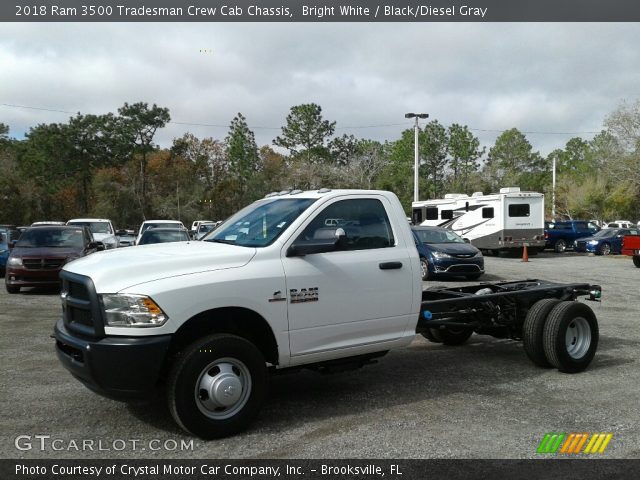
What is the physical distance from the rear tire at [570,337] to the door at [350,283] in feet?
6.29

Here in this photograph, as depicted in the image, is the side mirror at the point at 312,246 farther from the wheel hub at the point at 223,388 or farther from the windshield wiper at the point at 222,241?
the wheel hub at the point at 223,388

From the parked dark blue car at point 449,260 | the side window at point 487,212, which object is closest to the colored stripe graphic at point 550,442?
the parked dark blue car at point 449,260

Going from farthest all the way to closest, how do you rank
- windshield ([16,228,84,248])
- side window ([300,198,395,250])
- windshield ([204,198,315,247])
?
windshield ([16,228,84,248]) → side window ([300,198,395,250]) → windshield ([204,198,315,247])

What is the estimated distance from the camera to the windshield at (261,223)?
5.28 meters

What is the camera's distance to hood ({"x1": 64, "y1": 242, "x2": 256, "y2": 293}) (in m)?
4.47

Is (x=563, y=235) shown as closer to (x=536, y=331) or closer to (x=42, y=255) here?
(x=42, y=255)

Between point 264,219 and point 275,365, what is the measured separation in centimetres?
137

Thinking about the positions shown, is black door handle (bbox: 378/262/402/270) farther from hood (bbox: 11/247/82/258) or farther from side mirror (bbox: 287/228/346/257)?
hood (bbox: 11/247/82/258)

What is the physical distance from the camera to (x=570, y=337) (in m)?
6.83

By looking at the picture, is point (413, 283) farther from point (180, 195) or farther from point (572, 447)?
point (180, 195)

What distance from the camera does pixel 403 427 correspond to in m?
4.88

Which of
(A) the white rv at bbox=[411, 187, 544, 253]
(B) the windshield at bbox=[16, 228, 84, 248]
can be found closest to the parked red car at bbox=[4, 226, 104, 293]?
(B) the windshield at bbox=[16, 228, 84, 248]

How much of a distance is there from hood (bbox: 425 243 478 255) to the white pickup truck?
31.9 ft

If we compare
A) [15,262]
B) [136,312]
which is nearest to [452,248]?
[15,262]
